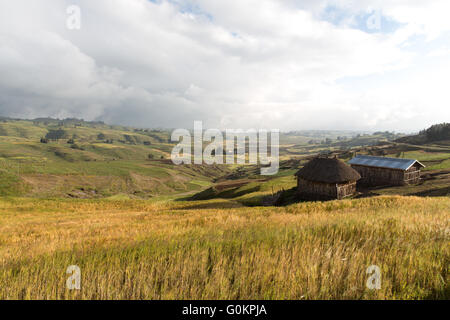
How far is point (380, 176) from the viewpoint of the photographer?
4459 cm

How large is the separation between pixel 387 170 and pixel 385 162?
2.11m

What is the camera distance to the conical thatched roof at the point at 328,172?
37844mm

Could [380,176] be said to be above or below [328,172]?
below

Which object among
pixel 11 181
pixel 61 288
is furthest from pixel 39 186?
pixel 61 288

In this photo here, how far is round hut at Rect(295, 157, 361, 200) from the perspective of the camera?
37.7m

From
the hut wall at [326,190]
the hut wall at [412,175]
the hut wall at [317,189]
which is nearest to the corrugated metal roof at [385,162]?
the hut wall at [412,175]

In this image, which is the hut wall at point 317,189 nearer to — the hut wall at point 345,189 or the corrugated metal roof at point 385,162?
the hut wall at point 345,189

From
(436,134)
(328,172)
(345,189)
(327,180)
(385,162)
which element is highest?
(436,134)

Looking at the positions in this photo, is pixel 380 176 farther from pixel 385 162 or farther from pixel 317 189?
pixel 317 189

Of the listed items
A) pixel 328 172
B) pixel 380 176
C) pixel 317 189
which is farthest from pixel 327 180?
pixel 380 176
